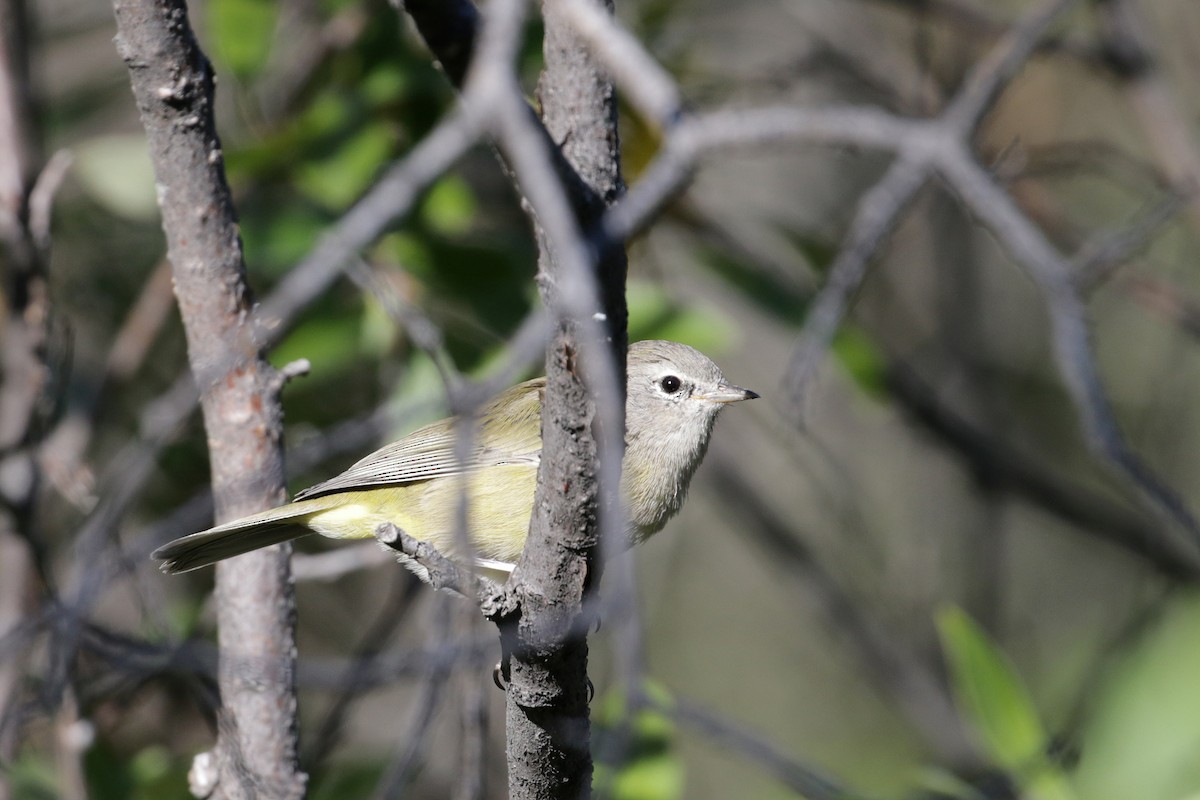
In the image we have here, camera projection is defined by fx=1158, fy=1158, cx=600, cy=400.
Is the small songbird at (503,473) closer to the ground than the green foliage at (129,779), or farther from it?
farther from it

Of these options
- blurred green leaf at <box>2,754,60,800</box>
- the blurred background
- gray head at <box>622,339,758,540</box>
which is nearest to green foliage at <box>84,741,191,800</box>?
the blurred background

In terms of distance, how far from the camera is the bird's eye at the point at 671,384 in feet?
13.1

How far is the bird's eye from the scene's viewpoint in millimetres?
3998

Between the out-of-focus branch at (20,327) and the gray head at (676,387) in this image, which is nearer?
the out-of-focus branch at (20,327)

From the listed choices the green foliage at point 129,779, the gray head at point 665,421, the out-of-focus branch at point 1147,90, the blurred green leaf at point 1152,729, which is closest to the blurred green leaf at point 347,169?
the gray head at point 665,421

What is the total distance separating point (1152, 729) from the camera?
512 cm

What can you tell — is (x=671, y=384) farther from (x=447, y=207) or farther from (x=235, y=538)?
(x=235, y=538)

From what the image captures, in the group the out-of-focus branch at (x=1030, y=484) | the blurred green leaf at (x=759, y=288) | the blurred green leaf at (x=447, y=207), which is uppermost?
the blurred green leaf at (x=447, y=207)

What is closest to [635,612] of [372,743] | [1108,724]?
[1108,724]

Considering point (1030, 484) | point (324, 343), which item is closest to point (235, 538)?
point (324, 343)

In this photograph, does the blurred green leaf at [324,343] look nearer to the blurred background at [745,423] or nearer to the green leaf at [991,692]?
the blurred background at [745,423]

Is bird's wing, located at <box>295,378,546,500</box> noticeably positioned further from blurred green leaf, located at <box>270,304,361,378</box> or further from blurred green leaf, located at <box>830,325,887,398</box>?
blurred green leaf, located at <box>830,325,887,398</box>

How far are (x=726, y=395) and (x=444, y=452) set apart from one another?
97cm

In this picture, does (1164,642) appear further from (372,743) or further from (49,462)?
(49,462)
